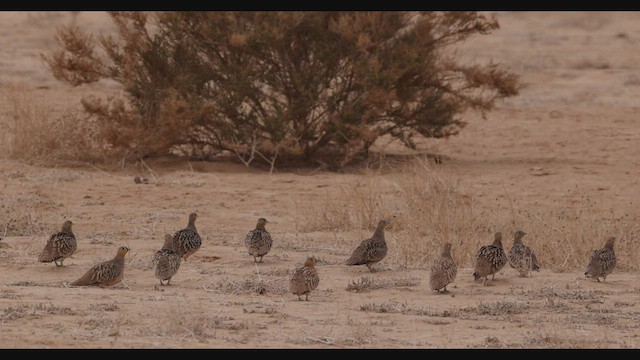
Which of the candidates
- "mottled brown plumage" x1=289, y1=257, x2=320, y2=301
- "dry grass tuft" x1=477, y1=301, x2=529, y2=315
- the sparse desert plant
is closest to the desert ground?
"dry grass tuft" x1=477, y1=301, x2=529, y2=315

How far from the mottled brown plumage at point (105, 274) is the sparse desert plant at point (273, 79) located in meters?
8.70

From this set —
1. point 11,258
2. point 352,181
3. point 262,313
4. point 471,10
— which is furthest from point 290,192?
point 262,313

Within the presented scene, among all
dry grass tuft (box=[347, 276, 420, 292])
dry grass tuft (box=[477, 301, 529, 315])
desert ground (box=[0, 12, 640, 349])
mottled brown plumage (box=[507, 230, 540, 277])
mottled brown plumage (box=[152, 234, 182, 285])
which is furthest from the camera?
mottled brown plumage (box=[507, 230, 540, 277])

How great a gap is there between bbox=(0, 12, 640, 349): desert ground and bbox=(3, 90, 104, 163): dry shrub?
0.17 m

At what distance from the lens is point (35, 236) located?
48.0 feet

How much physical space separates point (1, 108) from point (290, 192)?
7.69 meters

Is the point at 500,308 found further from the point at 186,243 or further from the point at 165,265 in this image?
the point at 186,243

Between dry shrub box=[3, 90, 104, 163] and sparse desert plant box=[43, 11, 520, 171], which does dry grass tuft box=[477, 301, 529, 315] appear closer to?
sparse desert plant box=[43, 11, 520, 171]

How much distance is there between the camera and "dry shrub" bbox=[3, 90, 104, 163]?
20.7m

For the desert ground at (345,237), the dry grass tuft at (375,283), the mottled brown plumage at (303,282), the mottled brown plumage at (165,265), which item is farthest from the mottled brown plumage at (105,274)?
the dry grass tuft at (375,283)

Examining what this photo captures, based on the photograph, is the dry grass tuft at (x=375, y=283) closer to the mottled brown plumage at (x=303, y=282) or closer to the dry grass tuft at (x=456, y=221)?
the mottled brown plumage at (x=303, y=282)

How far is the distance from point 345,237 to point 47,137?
7.41 m

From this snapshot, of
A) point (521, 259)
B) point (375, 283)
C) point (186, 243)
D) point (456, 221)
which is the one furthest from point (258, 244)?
point (456, 221)

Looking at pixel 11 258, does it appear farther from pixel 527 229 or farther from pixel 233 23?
pixel 233 23
